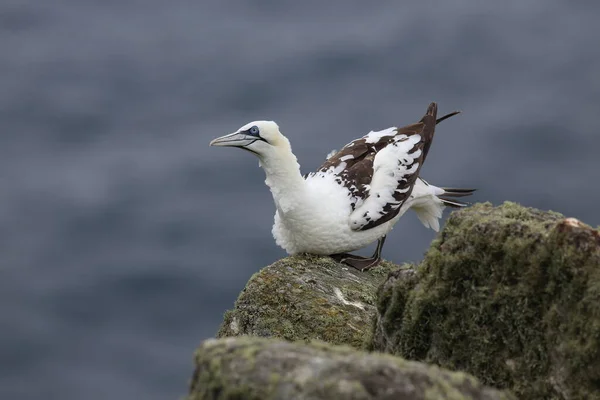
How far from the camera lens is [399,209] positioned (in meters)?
15.5

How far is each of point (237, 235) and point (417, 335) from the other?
35.6 metres

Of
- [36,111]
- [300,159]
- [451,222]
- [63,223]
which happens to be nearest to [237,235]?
[300,159]

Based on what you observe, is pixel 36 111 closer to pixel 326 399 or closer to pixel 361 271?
pixel 361 271

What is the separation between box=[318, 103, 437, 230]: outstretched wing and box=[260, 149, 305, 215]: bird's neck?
0.91 meters

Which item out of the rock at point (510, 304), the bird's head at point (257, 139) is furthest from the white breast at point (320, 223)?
the rock at point (510, 304)

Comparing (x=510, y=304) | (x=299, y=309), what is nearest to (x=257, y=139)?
(x=299, y=309)

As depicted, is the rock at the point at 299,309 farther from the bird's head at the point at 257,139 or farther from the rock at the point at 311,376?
the rock at the point at 311,376

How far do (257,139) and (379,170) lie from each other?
2.31 meters

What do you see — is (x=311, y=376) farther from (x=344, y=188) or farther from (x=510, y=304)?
(x=344, y=188)

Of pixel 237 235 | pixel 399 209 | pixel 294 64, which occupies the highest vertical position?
pixel 294 64

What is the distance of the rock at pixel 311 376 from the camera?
6.04 metres

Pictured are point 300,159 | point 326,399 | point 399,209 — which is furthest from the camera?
point 300,159

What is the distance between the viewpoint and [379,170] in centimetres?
1542

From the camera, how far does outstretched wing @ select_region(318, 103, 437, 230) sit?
1489 cm
